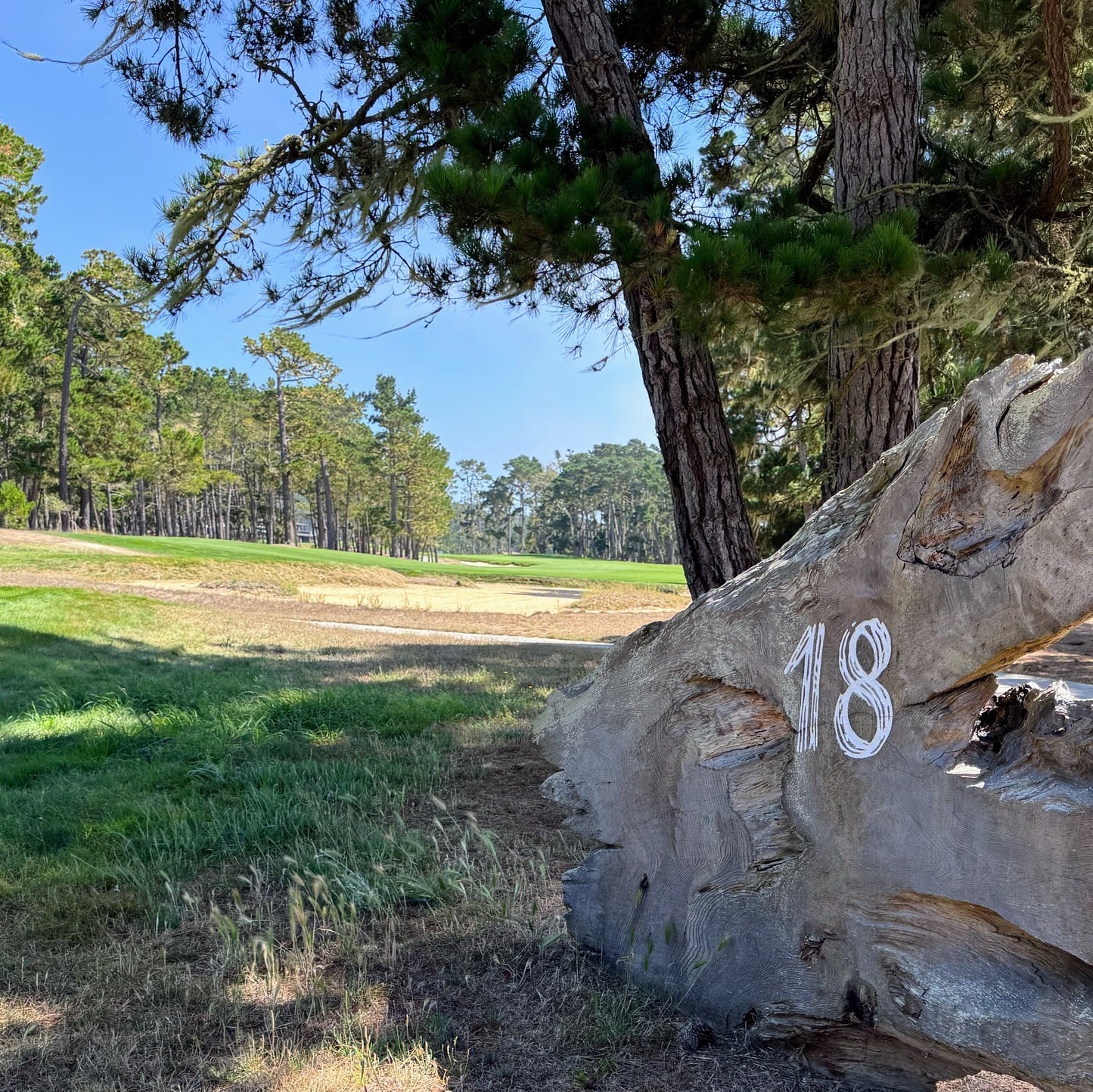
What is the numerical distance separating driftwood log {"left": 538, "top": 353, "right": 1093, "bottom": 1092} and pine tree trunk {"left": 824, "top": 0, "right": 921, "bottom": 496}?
2.35 m

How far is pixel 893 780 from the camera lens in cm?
187

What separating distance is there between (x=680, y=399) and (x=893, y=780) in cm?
296

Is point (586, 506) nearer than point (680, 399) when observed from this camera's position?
No

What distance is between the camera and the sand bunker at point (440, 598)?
20.5 metres

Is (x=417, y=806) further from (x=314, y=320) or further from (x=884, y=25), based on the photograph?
(x=884, y=25)

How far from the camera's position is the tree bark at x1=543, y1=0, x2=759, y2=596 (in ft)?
14.8

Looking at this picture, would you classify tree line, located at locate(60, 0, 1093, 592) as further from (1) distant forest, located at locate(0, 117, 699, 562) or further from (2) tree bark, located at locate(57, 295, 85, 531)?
(2) tree bark, located at locate(57, 295, 85, 531)

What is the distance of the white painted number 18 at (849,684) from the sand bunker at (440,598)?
56.3 ft

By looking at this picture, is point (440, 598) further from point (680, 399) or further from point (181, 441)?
point (181, 441)

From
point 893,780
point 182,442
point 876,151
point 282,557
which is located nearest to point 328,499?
point 182,442

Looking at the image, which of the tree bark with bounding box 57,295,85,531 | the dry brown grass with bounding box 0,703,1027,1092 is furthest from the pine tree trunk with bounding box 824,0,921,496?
the tree bark with bounding box 57,295,85,531

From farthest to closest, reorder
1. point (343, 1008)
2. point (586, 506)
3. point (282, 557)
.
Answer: point (586, 506), point (282, 557), point (343, 1008)

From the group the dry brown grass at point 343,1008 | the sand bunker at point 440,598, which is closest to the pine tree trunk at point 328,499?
the sand bunker at point 440,598

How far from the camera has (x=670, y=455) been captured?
462 centimetres
